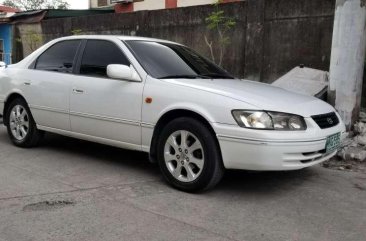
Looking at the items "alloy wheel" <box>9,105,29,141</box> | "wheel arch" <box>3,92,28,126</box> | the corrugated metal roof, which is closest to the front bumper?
"alloy wheel" <box>9,105,29,141</box>

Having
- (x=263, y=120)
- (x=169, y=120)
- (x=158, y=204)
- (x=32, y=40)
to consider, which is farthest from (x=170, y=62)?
(x=32, y=40)

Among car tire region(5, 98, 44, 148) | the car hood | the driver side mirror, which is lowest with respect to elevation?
car tire region(5, 98, 44, 148)

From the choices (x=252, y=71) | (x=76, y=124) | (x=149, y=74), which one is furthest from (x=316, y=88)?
(x=76, y=124)

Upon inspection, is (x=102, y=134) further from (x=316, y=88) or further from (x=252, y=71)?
(x=252, y=71)

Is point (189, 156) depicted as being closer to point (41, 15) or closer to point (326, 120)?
point (326, 120)

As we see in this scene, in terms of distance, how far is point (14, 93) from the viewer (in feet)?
21.0

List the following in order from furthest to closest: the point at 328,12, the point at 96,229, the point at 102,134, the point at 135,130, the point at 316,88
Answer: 1. the point at 328,12
2. the point at 316,88
3. the point at 102,134
4. the point at 135,130
5. the point at 96,229

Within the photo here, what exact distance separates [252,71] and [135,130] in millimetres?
5059

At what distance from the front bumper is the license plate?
0.80 feet

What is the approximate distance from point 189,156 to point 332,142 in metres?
1.45

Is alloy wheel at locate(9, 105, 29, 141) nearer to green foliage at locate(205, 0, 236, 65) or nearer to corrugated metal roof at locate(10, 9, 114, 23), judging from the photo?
green foliage at locate(205, 0, 236, 65)

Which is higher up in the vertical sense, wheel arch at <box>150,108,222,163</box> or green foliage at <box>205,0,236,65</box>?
green foliage at <box>205,0,236,65</box>

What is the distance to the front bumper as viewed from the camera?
4062mm

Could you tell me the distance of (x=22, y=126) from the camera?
250 inches
